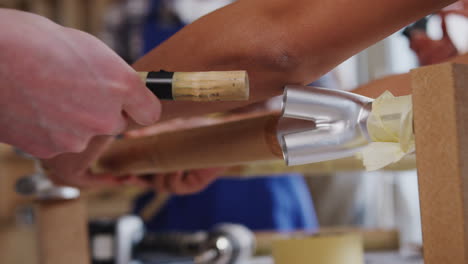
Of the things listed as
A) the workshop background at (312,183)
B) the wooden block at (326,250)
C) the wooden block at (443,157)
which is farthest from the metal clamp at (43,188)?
the workshop background at (312,183)

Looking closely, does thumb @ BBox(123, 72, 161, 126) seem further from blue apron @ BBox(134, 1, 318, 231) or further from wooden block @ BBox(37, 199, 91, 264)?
blue apron @ BBox(134, 1, 318, 231)

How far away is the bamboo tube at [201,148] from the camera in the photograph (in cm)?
46

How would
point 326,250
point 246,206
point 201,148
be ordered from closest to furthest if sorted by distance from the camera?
point 201,148, point 326,250, point 246,206

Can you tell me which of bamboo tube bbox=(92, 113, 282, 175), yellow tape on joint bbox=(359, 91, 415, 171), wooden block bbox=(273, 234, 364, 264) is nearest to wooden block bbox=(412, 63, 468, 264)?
yellow tape on joint bbox=(359, 91, 415, 171)

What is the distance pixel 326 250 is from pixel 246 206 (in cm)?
88

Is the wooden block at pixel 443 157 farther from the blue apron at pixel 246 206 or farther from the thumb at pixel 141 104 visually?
the blue apron at pixel 246 206

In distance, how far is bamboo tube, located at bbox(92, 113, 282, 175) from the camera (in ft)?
1.50

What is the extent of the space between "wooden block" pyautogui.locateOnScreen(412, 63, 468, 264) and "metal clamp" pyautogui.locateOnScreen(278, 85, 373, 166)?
0.06 metres

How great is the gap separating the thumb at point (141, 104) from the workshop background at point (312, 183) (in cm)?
111

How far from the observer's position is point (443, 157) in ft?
0.92

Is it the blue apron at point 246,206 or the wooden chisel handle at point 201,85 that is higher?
the wooden chisel handle at point 201,85

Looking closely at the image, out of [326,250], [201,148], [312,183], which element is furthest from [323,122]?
[312,183]

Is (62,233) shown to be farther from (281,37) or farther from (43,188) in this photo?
(281,37)

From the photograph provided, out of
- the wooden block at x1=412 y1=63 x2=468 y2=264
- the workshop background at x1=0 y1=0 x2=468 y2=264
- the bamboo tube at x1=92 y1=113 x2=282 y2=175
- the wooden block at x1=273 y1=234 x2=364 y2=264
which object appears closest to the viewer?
the wooden block at x1=412 y1=63 x2=468 y2=264
